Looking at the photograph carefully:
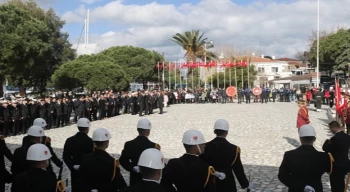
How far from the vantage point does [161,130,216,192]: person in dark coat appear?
452 cm

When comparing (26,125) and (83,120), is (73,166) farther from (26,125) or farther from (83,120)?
(26,125)

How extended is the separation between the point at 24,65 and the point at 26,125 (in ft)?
44.6

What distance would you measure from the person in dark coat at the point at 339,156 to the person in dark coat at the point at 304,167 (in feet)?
4.34

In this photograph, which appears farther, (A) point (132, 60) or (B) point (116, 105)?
(A) point (132, 60)

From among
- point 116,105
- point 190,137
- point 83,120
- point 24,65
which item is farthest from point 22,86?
point 190,137

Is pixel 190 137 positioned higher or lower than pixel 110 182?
higher

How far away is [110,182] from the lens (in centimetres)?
517

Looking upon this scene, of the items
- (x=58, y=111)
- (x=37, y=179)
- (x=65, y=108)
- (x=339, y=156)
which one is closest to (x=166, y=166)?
(x=37, y=179)

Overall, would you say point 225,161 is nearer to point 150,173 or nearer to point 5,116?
point 150,173

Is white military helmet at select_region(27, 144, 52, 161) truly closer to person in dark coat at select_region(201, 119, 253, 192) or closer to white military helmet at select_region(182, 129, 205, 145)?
white military helmet at select_region(182, 129, 205, 145)

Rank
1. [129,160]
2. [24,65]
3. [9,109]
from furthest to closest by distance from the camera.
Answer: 1. [24,65]
2. [9,109]
3. [129,160]

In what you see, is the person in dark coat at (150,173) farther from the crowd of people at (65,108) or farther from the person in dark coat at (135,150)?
the crowd of people at (65,108)

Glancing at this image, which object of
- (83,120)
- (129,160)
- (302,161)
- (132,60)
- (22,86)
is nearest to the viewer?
(302,161)

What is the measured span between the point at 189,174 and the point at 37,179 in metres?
1.56
